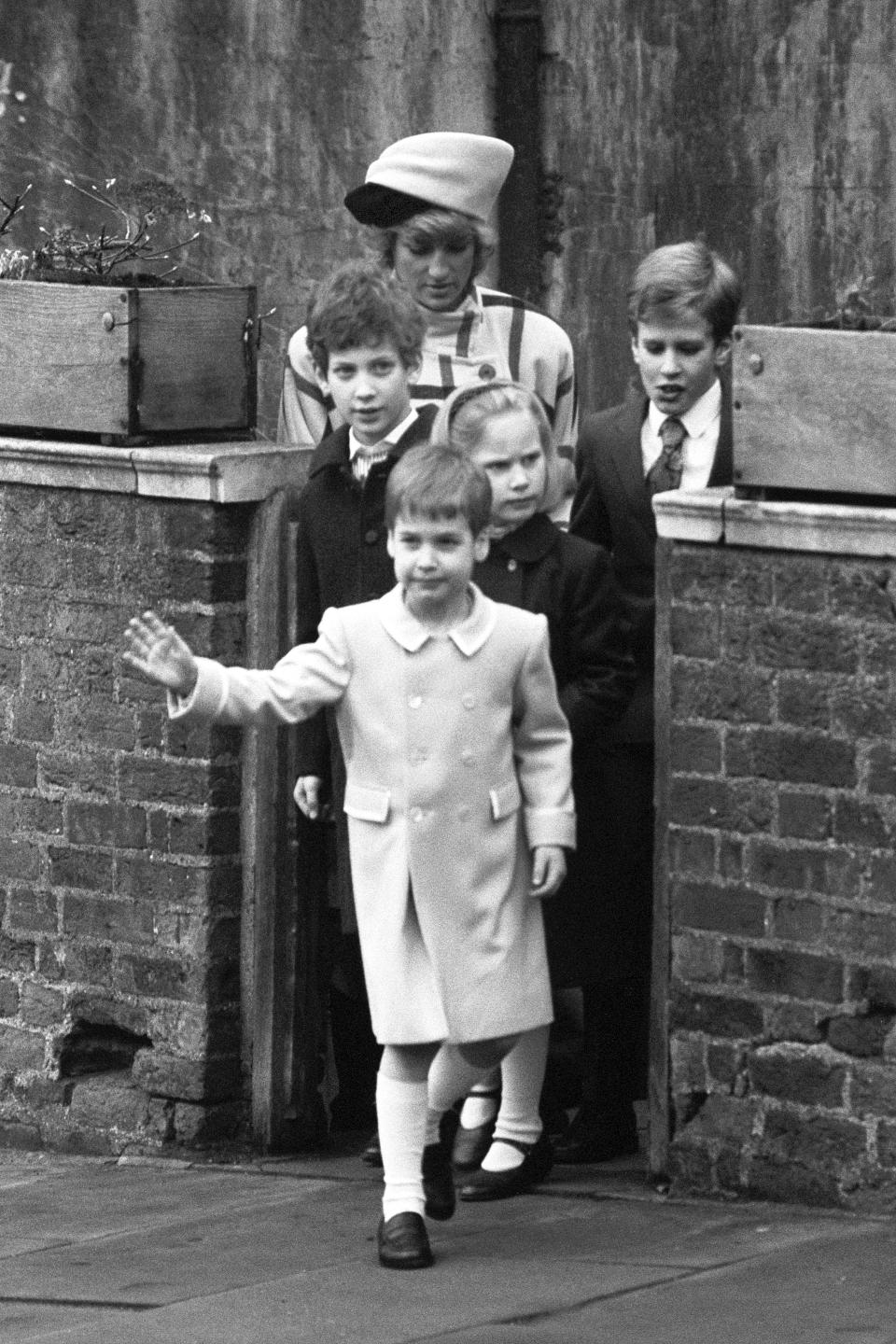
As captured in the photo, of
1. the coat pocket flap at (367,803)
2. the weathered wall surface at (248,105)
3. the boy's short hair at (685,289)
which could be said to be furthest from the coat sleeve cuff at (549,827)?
the weathered wall surface at (248,105)

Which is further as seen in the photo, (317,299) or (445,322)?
(445,322)

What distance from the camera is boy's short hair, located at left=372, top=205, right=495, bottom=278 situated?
21.2 feet

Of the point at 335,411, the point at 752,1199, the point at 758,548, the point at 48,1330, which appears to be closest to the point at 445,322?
the point at 335,411

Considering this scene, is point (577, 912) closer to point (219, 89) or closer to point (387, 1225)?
point (387, 1225)

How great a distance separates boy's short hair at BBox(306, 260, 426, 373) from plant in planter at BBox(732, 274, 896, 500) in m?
0.66

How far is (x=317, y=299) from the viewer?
6.18 meters

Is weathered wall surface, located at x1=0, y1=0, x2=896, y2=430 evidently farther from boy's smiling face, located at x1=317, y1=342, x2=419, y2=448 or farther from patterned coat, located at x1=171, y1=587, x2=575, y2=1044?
patterned coat, located at x1=171, y1=587, x2=575, y2=1044

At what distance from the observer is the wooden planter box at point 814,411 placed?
575 centimetres

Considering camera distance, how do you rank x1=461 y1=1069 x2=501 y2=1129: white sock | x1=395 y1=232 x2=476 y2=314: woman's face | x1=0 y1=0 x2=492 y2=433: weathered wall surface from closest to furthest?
x1=461 y1=1069 x2=501 y2=1129: white sock → x1=395 y1=232 x2=476 y2=314: woman's face → x1=0 y1=0 x2=492 y2=433: weathered wall surface

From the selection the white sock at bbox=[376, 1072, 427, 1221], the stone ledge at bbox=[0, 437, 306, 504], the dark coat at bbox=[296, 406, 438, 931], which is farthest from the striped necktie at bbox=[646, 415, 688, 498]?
the white sock at bbox=[376, 1072, 427, 1221]

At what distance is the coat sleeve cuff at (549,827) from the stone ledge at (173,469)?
124 centimetres

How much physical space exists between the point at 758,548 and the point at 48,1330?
1.98 metres

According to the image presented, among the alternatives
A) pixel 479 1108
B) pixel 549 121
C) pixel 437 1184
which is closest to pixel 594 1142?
pixel 479 1108

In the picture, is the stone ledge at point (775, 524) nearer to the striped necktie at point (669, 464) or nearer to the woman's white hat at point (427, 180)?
the striped necktie at point (669, 464)
